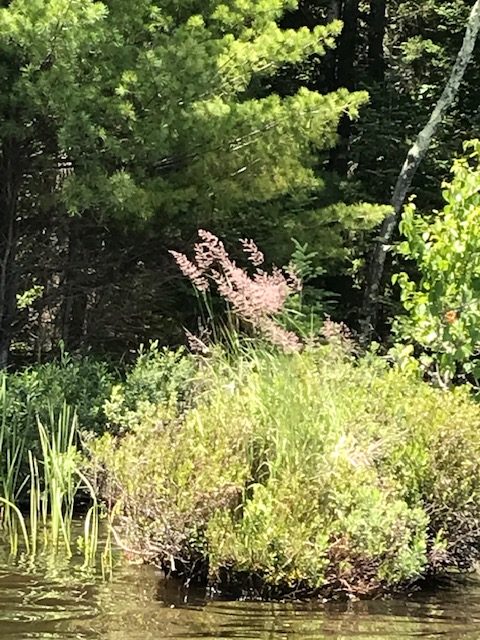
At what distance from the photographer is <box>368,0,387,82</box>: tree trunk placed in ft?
47.8

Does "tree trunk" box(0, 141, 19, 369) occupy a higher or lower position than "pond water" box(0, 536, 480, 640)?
higher

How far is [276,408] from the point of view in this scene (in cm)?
447

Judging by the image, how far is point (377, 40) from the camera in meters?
14.8

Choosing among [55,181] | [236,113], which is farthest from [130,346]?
[236,113]

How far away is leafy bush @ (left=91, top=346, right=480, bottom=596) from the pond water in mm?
149

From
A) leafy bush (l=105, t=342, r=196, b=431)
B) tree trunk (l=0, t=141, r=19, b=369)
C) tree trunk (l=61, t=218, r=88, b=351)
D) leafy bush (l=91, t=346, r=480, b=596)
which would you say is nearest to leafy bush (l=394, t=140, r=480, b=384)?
leafy bush (l=91, t=346, r=480, b=596)

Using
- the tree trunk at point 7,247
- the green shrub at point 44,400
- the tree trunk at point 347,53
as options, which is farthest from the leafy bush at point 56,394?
the tree trunk at point 347,53

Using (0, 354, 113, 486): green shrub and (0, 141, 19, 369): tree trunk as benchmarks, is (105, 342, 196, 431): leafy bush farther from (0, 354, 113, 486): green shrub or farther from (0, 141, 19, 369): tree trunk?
(0, 141, 19, 369): tree trunk

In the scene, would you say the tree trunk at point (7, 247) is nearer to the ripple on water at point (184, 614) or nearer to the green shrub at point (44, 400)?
the green shrub at point (44, 400)

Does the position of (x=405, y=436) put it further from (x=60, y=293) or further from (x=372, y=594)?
(x=60, y=293)

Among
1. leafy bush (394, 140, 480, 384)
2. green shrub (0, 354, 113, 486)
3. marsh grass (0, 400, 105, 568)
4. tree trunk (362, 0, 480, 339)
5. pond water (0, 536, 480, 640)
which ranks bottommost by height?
pond water (0, 536, 480, 640)

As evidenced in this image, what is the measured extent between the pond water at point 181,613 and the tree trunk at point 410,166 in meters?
6.90

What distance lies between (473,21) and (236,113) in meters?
4.22

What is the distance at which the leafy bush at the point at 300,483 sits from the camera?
4.04 m
